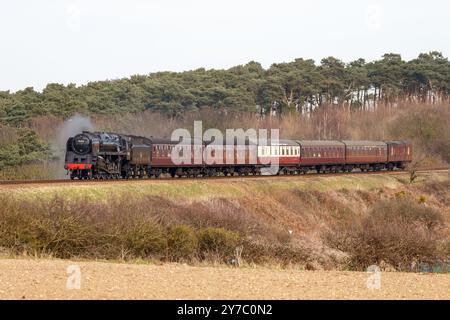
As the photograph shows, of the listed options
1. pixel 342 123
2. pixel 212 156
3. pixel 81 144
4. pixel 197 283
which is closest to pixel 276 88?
pixel 342 123

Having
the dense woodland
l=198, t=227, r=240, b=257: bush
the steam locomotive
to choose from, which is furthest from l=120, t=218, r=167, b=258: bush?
the dense woodland

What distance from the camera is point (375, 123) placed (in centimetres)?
10225

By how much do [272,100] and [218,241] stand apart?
87950mm

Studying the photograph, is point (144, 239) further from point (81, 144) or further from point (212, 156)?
point (212, 156)

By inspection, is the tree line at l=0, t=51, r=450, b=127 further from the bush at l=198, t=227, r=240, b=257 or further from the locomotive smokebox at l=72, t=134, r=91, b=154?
the bush at l=198, t=227, r=240, b=257

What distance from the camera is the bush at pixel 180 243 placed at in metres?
25.2

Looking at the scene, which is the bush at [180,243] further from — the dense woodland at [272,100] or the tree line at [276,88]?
the tree line at [276,88]

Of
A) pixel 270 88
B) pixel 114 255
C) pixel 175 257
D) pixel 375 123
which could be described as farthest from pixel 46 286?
pixel 270 88

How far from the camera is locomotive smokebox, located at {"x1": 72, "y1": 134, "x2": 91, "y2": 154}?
149ft

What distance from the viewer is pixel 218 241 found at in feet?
89.2

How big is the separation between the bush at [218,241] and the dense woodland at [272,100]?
140ft

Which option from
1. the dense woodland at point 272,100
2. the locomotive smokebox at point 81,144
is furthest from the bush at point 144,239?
the dense woodland at point 272,100

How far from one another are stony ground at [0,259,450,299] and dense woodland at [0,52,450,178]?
171 feet
